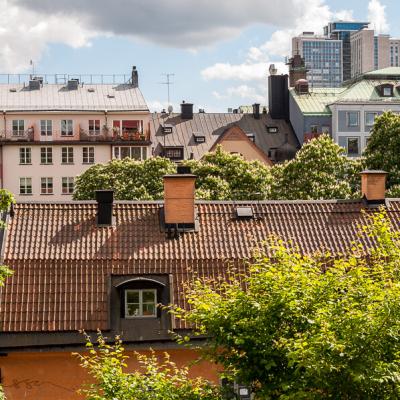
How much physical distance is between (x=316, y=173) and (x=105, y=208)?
34.7m

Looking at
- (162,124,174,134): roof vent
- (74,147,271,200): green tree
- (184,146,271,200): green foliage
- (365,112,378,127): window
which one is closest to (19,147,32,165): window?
(162,124,174,134): roof vent

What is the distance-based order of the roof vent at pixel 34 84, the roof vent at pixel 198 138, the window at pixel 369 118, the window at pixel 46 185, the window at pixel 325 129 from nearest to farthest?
the window at pixel 46 185
the roof vent at pixel 34 84
the window at pixel 369 118
the roof vent at pixel 198 138
the window at pixel 325 129

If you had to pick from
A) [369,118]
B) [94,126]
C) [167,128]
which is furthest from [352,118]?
[94,126]

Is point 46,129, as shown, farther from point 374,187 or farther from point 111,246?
point 111,246

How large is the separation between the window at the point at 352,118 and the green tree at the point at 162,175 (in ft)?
113

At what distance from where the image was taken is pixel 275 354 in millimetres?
19328

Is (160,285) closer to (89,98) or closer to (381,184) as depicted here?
(381,184)

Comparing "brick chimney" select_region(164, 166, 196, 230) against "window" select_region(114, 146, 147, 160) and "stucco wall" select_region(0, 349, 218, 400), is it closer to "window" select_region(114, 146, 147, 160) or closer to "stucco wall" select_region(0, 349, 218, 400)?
"stucco wall" select_region(0, 349, 218, 400)

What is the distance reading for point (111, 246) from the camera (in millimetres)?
32312

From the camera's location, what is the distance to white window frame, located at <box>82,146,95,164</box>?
96375mm

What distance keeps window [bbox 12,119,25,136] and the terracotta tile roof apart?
208ft

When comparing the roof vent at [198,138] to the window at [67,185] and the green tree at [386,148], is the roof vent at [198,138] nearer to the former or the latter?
the window at [67,185]

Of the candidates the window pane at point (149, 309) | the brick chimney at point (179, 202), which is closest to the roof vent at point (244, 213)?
the brick chimney at point (179, 202)

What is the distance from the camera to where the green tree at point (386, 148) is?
63.2 m
